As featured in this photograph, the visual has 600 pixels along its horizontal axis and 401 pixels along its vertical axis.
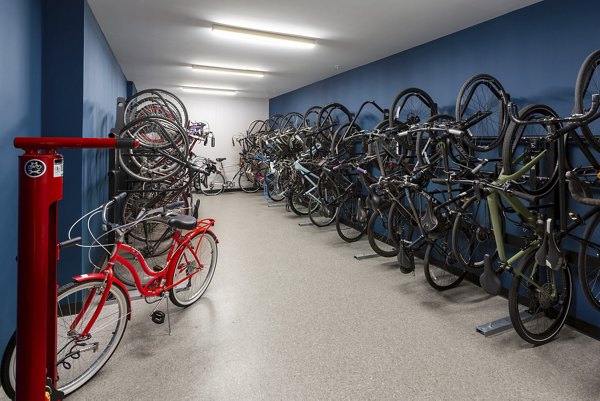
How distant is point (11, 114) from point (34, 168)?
1359mm

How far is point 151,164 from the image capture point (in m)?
A: 3.98

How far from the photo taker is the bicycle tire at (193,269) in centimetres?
271

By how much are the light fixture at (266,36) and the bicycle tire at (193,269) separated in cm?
222

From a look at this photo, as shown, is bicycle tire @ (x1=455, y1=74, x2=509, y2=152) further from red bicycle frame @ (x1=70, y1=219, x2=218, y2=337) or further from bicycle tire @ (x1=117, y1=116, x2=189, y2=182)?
bicycle tire @ (x1=117, y1=116, x2=189, y2=182)

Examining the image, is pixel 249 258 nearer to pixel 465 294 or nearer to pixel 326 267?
pixel 326 267

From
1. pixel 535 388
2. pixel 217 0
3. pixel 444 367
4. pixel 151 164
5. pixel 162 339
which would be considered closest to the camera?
pixel 535 388

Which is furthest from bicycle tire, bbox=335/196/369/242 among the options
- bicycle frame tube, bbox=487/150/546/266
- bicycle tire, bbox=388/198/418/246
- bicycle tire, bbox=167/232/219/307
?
bicycle frame tube, bbox=487/150/546/266

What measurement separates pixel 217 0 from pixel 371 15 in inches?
56.3

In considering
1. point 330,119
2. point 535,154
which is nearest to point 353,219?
point 330,119

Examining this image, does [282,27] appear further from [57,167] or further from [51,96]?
[57,167]

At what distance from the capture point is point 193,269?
2.79m

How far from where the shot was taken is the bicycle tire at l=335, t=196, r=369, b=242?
461cm

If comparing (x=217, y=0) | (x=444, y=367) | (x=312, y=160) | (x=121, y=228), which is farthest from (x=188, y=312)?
(x=312, y=160)

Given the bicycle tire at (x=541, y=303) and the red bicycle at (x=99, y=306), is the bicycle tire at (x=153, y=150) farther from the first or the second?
the bicycle tire at (x=541, y=303)
